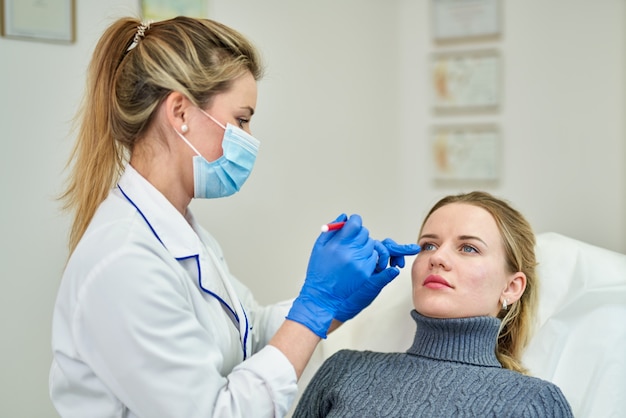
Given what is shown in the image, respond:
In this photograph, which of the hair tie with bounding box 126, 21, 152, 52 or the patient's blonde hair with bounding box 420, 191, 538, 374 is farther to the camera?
the patient's blonde hair with bounding box 420, 191, 538, 374

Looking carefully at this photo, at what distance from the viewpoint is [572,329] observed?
1522mm

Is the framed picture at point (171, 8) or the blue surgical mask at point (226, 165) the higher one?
the framed picture at point (171, 8)

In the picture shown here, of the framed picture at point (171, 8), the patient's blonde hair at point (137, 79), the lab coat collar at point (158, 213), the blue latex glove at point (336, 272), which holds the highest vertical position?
the framed picture at point (171, 8)

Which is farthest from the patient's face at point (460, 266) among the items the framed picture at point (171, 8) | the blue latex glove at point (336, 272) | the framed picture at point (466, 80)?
the framed picture at point (466, 80)

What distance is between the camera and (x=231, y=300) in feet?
4.42

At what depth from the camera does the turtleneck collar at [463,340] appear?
1407mm

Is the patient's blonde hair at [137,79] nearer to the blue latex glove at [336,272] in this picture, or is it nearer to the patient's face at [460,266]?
the blue latex glove at [336,272]

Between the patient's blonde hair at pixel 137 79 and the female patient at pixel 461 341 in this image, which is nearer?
the patient's blonde hair at pixel 137 79

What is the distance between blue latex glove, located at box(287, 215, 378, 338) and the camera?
1.25 m

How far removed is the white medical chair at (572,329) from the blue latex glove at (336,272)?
1.70 ft

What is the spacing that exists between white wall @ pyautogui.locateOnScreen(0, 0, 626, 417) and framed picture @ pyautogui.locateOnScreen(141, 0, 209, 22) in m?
0.05

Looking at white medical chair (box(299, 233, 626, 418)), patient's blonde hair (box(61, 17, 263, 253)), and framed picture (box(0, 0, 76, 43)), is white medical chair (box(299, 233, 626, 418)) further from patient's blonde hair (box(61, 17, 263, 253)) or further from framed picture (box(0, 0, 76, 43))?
framed picture (box(0, 0, 76, 43))

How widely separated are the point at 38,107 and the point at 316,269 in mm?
886

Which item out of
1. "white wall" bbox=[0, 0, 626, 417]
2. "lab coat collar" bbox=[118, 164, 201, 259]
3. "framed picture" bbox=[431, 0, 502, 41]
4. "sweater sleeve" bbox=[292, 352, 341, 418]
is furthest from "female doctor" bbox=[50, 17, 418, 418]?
"framed picture" bbox=[431, 0, 502, 41]
